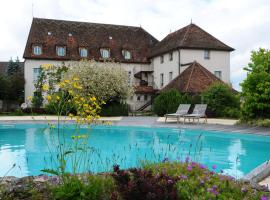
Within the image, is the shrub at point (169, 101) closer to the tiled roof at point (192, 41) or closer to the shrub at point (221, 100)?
the shrub at point (221, 100)

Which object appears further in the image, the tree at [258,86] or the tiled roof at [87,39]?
the tiled roof at [87,39]

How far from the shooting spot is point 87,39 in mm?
34719

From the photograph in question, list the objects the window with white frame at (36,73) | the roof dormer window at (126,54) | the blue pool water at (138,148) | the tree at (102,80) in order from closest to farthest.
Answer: the blue pool water at (138,148) → the tree at (102,80) → the window with white frame at (36,73) → the roof dormer window at (126,54)

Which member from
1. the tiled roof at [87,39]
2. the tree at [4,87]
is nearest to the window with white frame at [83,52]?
the tiled roof at [87,39]

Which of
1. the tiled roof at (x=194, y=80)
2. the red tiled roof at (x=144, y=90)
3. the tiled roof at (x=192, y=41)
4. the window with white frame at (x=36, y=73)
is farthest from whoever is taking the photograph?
the red tiled roof at (x=144, y=90)

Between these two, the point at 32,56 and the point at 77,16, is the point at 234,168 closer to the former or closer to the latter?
the point at 32,56

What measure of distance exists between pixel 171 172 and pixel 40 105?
24.5 metres

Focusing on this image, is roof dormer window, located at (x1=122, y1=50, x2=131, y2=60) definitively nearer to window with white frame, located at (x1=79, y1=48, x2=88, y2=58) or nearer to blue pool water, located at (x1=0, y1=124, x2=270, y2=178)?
window with white frame, located at (x1=79, y1=48, x2=88, y2=58)

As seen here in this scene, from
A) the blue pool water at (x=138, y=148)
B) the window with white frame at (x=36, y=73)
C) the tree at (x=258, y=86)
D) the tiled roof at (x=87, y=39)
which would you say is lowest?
the blue pool water at (x=138, y=148)

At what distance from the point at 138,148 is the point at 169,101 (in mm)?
17768

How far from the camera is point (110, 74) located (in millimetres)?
24812

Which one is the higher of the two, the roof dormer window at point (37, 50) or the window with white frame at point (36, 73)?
the roof dormer window at point (37, 50)

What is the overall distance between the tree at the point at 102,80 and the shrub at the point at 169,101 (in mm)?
2525

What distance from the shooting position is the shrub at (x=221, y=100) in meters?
21.9
